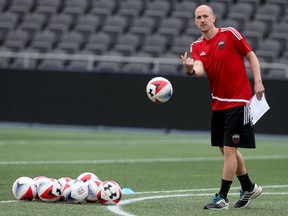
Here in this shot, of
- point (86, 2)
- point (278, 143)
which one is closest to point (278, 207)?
point (278, 143)

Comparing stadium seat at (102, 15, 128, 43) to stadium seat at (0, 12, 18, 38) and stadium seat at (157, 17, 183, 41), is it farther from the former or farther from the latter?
stadium seat at (0, 12, 18, 38)

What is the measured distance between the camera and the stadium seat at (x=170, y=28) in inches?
1139

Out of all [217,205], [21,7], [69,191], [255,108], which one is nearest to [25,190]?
[69,191]

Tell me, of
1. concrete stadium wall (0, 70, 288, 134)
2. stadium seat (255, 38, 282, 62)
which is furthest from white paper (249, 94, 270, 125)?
stadium seat (255, 38, 282, 62)

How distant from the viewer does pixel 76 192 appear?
396 inches

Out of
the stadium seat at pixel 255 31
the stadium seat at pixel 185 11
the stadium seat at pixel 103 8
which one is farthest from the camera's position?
the stadium seat at pixel 103 8

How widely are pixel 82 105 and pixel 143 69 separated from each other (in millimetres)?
2154

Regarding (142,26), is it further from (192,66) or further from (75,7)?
(192,66)

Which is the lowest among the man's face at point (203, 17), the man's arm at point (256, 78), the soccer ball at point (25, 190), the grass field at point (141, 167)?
the grass field at point (141, 167)

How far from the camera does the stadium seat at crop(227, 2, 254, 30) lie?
2852 cm

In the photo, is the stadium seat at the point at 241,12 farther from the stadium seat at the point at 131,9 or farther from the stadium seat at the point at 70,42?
the stadium seat at the point at 70,42

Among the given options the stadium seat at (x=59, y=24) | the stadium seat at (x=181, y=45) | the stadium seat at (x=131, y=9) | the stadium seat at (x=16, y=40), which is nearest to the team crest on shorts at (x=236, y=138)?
the stadium seat at (x=181, y=45)

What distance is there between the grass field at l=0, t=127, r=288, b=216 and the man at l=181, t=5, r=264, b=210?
1.51 ft

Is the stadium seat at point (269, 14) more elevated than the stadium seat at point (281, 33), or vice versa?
the stadium seat at point (269, 14)
